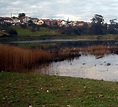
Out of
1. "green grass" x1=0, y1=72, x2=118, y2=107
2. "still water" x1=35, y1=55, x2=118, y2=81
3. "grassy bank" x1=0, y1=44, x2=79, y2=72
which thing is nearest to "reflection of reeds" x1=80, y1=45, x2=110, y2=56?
"still water" x1=35, y1=55, x2=118, y2=81

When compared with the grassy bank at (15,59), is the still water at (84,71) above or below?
below

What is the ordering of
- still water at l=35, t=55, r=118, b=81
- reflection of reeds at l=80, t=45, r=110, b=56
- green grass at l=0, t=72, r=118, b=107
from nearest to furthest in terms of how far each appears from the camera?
green grass at l=0, t=72, r=118, b=107 < still water at l=35, t=55, r=118, b=81 < reflection of reeds at l=80, t=45, r=110, b=56

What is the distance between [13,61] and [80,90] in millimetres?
9241

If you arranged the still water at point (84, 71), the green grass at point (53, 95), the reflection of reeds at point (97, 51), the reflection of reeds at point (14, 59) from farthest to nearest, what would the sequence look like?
the reflection of reeds at point (97, 51), the still water at point (84, 71), the reflection of reeds at point (14, 59), the green grass at point (53, 95)

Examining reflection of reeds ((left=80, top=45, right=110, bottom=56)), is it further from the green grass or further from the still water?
the green grass

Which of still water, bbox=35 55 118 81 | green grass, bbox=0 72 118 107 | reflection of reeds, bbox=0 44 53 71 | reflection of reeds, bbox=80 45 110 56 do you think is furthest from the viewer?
reflection of reeds, bbox=80 45 110 56

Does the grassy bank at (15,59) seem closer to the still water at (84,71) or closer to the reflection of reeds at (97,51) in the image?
the still water at (84,71)

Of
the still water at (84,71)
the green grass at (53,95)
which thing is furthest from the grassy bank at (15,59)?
the green grass at (53,95)

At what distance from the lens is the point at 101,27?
104812mm

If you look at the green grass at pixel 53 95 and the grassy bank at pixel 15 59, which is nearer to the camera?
the green grass at pixel 53 95

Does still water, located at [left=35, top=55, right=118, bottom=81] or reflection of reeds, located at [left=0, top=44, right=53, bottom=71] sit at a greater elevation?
reflection of reeds, located at [left=0, top=44, right=53, bottom=71]

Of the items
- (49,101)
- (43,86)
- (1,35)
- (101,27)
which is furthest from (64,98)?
(101,27)

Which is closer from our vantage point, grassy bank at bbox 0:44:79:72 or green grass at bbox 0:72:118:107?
green grass at bbox 0:72:118:107

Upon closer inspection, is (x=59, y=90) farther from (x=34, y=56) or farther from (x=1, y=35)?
(x=1, y=35)
